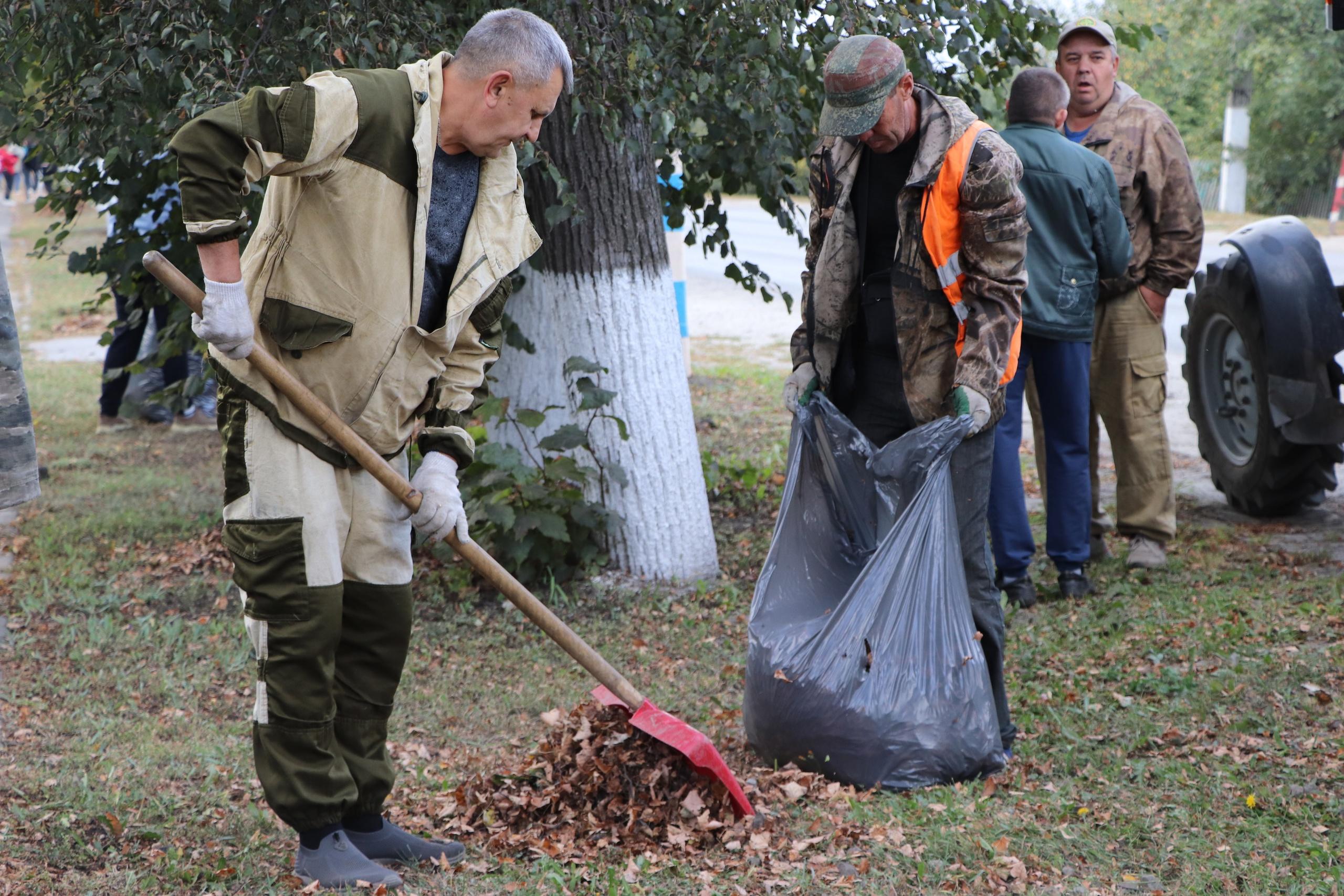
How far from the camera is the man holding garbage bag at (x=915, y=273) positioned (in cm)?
332

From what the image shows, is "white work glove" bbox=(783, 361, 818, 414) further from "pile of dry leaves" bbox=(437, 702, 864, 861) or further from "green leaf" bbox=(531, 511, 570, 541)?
"green leaf" bbox=(531, 511, 570, 541)

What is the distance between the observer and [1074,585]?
16.3 feet

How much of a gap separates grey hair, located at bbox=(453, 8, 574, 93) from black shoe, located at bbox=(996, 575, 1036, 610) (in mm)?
2981

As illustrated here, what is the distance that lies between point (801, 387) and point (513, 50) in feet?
4.88

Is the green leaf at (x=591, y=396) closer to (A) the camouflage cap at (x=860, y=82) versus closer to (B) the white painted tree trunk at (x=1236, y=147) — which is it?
(A) the camouflage cap at (x=860, y=82)

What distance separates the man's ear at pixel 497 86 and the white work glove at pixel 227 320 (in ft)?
2.08

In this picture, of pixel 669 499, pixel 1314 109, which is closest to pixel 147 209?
pixel 669 499

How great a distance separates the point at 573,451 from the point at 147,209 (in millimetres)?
2162

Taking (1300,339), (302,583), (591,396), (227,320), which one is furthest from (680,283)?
(227,320)

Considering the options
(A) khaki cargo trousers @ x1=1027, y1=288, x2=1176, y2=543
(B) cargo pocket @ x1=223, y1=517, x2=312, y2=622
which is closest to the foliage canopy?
(A) khaki cargo trousers @ x1=1027, y1=288, x2=1176, y2=543

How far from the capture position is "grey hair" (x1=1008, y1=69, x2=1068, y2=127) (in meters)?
4.65

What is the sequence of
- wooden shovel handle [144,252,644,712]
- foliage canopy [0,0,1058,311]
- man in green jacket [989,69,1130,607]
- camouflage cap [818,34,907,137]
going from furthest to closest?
man in green jacket [989,69,1130,607] → foliage canopy [0,0,1058,311] → camouflage cap [818,34,907,137] → wooden shovel handle [144,252,644,712]

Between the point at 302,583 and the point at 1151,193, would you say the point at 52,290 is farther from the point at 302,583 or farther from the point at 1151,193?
the point at 302,583

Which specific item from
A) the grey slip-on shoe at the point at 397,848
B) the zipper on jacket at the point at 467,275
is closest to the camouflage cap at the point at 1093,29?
the zipper on jacket at the point at 467,275
